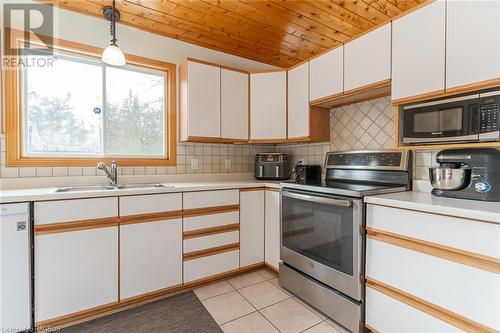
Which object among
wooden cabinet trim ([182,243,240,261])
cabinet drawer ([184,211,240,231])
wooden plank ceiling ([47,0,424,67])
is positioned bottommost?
wooden cabinet trim ([182,243,240,261])

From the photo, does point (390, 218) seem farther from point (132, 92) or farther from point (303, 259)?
point (132, 92)

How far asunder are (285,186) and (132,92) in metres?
1.75

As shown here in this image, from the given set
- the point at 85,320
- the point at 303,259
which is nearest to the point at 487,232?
the point at 303,259

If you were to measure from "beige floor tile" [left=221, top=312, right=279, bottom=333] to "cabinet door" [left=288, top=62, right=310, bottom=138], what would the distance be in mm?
1630

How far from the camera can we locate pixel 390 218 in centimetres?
145

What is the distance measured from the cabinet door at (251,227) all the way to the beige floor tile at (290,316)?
22.1 inches

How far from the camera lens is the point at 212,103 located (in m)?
2.49

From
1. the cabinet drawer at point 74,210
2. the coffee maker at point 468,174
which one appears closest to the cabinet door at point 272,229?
the coffee maker at point 468,174

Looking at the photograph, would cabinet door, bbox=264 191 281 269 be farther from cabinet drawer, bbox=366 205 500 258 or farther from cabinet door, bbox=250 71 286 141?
cabinet drawer, bbox=366 205 500 258

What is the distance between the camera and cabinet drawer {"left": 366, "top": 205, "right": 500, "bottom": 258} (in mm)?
1084

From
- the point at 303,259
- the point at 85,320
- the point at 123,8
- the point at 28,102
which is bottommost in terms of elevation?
the point at 85,320

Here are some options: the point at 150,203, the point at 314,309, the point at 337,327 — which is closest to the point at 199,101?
the point at 150,203

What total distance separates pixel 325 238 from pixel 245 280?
0.95 metres

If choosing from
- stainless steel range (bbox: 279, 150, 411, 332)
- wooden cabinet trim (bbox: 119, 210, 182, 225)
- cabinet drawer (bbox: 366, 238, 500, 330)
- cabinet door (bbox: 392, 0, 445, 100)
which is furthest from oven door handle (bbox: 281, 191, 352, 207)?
wooden cabinet trim (bbox: 119, 210, 182, 225)
